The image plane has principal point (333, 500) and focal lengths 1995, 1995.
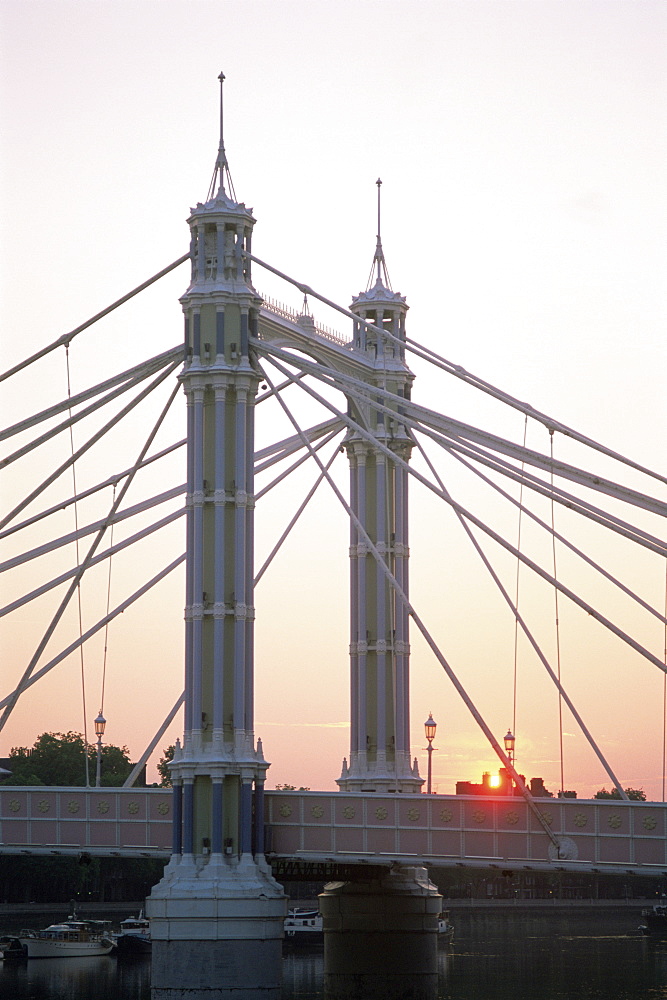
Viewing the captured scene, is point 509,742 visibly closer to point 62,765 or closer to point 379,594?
point 379,594

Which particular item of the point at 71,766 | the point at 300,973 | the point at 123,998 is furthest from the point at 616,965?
the point at 71,766

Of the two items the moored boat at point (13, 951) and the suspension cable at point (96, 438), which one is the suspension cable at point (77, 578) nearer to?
the suspension cable at point (96, 438)

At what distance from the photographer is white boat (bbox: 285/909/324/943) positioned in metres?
118

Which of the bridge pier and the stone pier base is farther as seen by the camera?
the bridge pier

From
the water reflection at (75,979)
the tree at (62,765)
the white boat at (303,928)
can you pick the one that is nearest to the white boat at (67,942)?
the water reflection at (75,979)

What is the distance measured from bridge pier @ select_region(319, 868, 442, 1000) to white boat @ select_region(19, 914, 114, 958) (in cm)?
3898

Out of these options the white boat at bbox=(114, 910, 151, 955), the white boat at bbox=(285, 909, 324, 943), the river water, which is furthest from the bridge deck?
the white boat at bbox=(285, 909, 324, 943)

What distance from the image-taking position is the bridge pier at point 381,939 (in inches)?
2591

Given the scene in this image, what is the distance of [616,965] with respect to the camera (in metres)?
101

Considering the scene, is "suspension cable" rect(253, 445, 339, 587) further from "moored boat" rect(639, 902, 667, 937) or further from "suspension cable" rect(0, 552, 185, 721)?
"moored boat" rect(639, 902, 667, 937)

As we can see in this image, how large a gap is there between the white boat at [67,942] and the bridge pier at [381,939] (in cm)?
3898

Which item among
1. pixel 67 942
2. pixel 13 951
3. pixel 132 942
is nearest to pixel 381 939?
pixel 13 951

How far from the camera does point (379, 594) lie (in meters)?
70.3

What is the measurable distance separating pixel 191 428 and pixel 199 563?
13.6 ft
